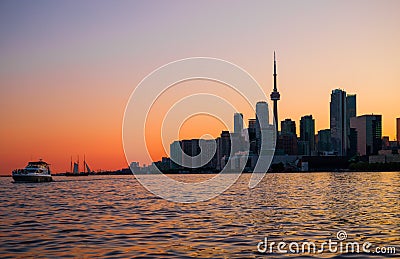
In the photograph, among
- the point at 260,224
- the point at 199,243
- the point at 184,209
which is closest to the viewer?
the point at 199,243

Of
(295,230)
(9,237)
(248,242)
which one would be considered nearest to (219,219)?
(295,230)

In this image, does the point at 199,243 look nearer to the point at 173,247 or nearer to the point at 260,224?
the point at 173,247

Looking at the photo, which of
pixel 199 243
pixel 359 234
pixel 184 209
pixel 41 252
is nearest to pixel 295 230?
pixel 359 234

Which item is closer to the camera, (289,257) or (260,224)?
(289,257)

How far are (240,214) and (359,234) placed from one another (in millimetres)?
19163

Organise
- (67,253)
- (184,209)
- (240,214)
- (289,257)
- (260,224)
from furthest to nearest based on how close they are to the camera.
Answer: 1. (184,209)
2. (240,214)
3. (260,224)
4. (67,253)
5. (289,257)

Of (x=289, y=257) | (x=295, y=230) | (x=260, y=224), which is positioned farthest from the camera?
(x=260, y=224)

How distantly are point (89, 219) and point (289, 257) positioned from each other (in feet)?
89.4

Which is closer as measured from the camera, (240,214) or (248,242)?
(248,242)

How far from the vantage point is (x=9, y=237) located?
132 ft

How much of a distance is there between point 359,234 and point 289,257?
1072cm

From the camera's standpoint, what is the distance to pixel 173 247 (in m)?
34.7

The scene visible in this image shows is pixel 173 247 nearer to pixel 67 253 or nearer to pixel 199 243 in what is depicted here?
pixel 199 243

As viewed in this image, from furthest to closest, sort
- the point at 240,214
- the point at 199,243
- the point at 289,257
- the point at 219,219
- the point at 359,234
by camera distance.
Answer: the point at 240,214, the point at 219,219, the point at 359,234, the point at 199,243, the point at 289,257
